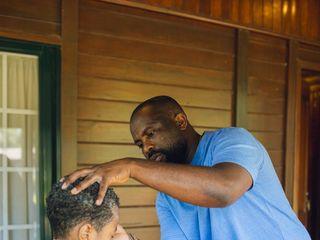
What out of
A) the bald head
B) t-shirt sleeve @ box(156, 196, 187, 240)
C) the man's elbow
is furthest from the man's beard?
the man's elbow

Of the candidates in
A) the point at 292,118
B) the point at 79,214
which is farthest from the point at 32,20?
the point at 292,118

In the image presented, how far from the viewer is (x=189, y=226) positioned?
1.51 metres

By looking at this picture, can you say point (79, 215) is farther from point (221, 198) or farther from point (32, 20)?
point (32, 20)

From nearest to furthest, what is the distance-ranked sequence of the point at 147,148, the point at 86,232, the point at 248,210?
1. the point at 86,232
2. the point at 248,210
3. the point at 147,148

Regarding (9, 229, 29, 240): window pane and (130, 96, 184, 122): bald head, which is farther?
(9, 229, 29, 240): window pane

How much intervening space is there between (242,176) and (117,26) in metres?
1.82

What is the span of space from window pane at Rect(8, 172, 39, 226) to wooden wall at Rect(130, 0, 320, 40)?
139cm

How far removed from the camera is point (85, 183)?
0.98 meters

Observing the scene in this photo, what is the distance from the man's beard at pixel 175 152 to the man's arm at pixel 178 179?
41 cm

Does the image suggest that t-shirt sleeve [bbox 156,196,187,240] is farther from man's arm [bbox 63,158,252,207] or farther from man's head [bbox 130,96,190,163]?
man's arm [bbox 63,158,252,207]

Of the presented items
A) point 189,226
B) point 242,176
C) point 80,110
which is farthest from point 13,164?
point 242,176

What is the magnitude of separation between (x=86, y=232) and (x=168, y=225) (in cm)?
57

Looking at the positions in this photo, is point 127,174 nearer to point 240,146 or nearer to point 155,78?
point 240,146

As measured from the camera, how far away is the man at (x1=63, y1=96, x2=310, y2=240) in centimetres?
100
